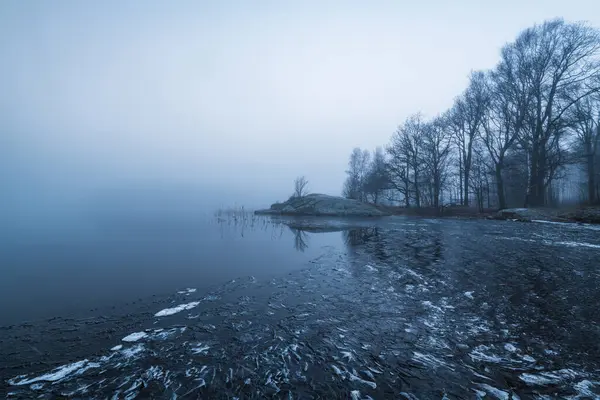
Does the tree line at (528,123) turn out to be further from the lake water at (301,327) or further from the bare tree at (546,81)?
the lake water at (301,327)

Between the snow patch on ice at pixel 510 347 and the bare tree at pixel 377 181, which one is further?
the bare tree at pixel 377 181

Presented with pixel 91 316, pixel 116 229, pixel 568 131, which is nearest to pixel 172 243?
pixel 116 229

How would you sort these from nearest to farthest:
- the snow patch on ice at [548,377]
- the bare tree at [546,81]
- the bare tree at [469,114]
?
the snow patch on ice at [548,377]
the bare tree at [546,81]
the bare tree at [469,114]

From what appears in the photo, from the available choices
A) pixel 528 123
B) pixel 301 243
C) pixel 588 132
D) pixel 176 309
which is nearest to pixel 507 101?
pixel 528 123

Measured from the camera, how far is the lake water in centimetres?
271

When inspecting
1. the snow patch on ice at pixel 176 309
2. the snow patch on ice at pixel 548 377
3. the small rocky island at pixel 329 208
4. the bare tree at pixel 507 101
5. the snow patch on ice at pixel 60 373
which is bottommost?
the snow patch on ice at pixel 176 309

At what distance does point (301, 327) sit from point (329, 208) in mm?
26792

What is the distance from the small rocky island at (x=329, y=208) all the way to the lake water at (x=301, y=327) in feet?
69.6

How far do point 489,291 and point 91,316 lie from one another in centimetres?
748

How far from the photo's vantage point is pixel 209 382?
2744 mm

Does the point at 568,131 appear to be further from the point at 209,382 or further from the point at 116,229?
the point at 116,229

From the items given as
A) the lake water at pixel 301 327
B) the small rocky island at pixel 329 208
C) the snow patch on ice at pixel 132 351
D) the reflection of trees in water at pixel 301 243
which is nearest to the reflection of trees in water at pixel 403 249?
the lake water at pixel 301 327

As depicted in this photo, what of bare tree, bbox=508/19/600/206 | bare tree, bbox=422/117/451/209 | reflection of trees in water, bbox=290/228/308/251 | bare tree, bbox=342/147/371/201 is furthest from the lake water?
bare tree, bbox=342/147/371/201

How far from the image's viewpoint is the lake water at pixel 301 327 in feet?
8.88
